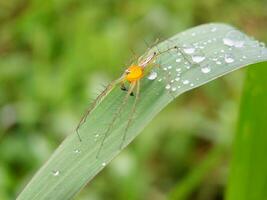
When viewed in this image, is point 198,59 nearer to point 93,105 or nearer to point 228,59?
point 228,59

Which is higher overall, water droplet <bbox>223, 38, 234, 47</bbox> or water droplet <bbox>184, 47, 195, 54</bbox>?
water droplet <bbox>223, 38, 234, 47</bbox>

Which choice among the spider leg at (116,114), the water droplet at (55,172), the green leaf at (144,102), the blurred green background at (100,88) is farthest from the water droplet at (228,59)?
the blurred green background at (100,88)

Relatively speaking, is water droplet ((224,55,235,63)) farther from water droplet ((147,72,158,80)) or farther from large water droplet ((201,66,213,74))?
water droplet ((147,72,158,80))

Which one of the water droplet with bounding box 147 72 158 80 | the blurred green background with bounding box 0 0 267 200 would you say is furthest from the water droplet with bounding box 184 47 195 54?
the blurred green background with bounding box 0 0 267 200

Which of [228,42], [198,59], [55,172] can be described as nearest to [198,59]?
[198,59]

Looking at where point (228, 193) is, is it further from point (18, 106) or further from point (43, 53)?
point (43, 53)

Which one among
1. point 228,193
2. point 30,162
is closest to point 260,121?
point 228,193
